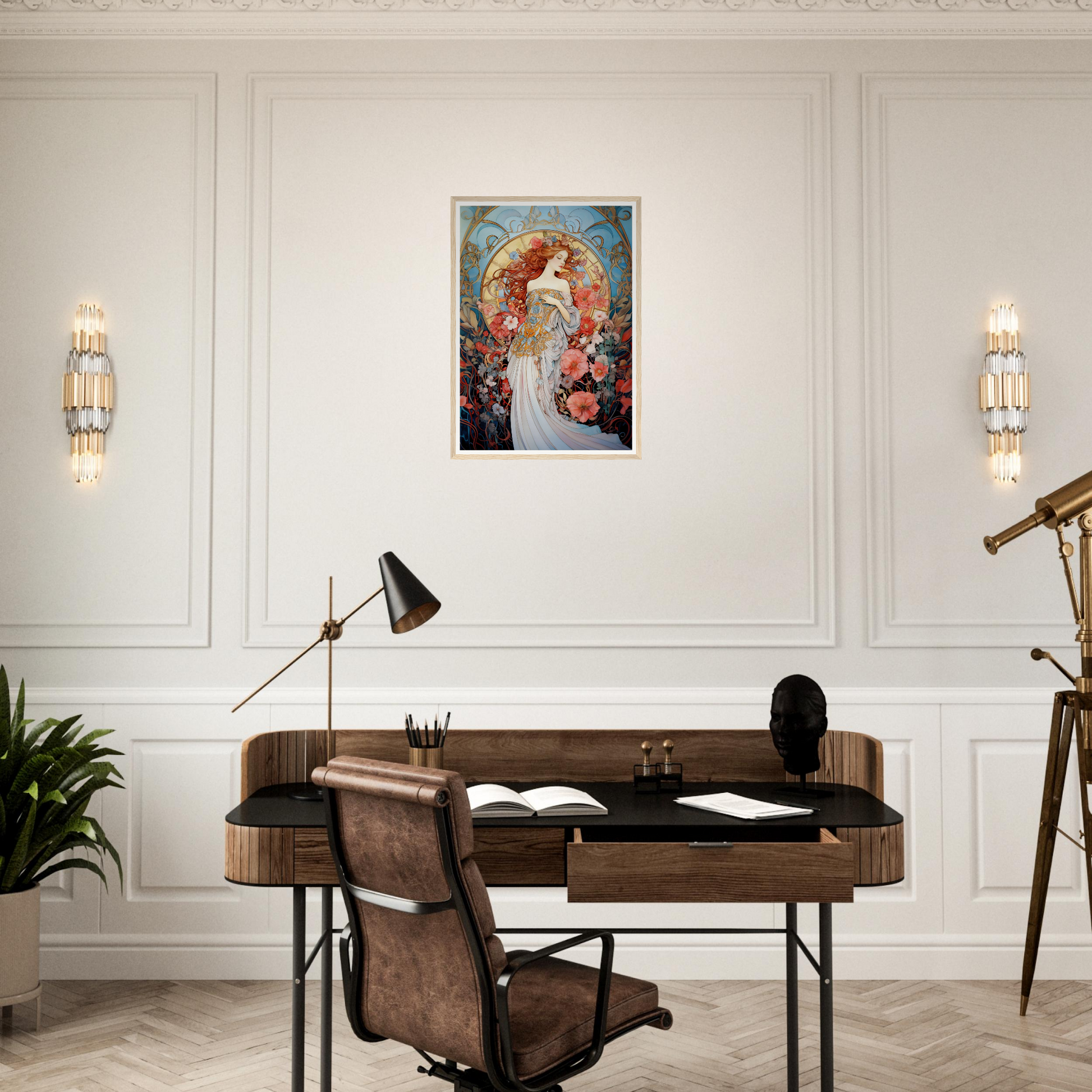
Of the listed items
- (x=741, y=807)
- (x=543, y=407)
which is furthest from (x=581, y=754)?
(x=543, y=407)

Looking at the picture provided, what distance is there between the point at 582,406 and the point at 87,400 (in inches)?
68.0

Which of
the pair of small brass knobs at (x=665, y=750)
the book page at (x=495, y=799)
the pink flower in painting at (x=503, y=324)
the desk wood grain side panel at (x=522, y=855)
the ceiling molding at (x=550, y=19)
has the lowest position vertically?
the desk wood grain side panel at (x=522, y=855)

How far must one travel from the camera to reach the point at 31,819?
3.01 m

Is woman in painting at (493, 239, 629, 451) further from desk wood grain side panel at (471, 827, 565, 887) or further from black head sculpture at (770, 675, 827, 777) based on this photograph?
desk wood grain side panel at (471, 827, 565, 887)

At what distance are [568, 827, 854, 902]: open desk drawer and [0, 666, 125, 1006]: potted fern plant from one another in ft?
5.92

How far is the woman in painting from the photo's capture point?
3.58 meters

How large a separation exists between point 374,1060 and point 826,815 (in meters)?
1.55

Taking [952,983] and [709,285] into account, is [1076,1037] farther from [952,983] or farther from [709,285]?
[709,285]

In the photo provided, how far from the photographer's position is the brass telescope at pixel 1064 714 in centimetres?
303

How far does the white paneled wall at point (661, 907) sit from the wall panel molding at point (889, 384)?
0.21 metres

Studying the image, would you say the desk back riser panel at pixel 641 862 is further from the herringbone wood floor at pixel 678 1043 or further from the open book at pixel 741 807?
the herringbone wood floor at pixel 678 1043

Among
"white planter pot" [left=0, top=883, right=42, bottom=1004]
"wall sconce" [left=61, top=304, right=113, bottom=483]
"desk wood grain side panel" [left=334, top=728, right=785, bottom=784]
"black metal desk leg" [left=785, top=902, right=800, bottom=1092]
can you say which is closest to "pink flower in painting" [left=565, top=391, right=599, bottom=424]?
"desk wood grain side panel" [left=334, top=728, right=785, bottom=784]

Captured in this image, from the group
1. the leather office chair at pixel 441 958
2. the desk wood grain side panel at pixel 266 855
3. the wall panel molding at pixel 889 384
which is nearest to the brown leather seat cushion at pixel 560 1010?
the leather office chair at pixel 441 958

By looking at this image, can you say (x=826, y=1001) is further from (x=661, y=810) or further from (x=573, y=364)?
(x=573, y=364)
